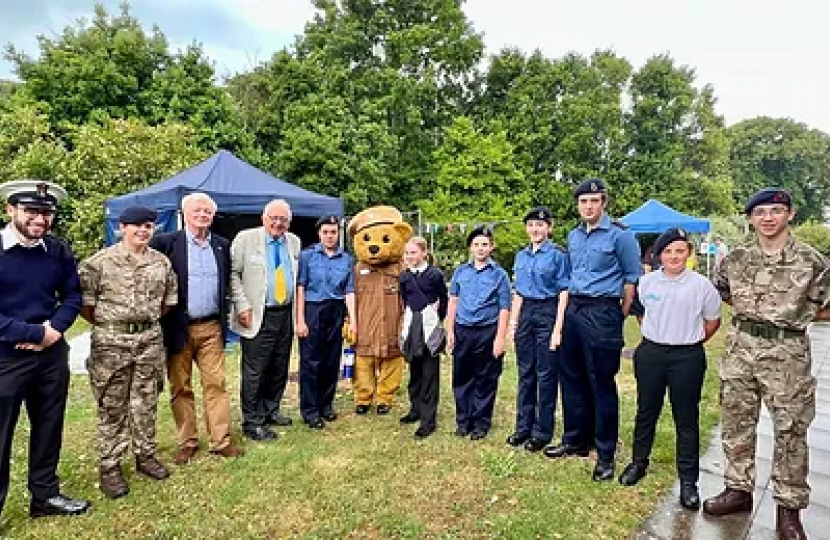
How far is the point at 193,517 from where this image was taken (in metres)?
2.92

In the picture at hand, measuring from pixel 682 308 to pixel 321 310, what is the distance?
250cm

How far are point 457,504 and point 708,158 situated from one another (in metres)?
23.1

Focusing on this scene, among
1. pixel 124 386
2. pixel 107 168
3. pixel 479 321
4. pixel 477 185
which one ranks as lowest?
pixel 124 386

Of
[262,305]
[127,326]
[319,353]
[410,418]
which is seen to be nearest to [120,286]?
[127,326]

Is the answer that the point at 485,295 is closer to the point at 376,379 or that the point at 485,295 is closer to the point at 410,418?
the point at 410,418

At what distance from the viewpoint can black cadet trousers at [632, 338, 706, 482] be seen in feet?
9.70

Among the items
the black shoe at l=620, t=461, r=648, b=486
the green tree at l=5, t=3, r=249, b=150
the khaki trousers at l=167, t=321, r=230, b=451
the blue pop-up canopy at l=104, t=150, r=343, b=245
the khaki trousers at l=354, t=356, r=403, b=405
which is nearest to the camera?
the black shoe at l=620, t=461, r=648, b=486

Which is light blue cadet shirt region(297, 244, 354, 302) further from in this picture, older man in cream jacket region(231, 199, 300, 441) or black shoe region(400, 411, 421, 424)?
black shoe region(400, 411, 421, 424)

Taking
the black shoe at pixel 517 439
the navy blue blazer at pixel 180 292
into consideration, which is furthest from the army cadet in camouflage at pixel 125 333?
the black shoe at pixel 517 439

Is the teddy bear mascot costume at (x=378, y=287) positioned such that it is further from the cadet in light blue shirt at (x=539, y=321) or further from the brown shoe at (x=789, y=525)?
the brown shoe at (x=789, y=525)

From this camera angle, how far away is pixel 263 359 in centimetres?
397

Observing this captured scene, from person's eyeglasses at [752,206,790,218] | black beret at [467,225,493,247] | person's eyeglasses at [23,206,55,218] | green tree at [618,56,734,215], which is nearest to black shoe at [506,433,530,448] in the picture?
black beret at [467,225,493,247]

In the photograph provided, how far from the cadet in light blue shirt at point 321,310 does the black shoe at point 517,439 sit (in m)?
1.45

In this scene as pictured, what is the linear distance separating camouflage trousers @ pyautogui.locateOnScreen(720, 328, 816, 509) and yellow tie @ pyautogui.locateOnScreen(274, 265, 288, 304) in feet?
9.13
